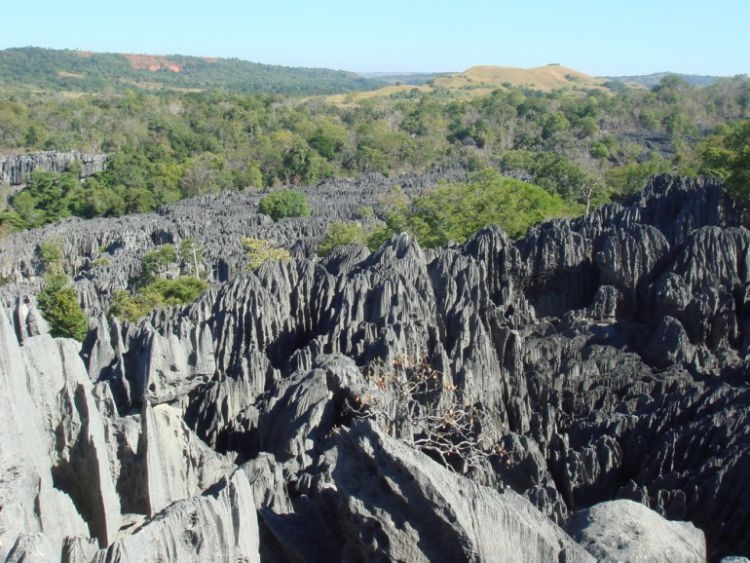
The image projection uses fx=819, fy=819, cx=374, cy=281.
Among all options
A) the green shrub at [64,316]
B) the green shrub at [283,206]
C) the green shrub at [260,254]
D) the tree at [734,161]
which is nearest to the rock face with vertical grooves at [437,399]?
the tree at [734,161]

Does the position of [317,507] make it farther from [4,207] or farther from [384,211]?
[4,207]

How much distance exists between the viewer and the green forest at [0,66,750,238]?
2354 inches

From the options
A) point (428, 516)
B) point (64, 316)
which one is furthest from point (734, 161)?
point (428, 516)

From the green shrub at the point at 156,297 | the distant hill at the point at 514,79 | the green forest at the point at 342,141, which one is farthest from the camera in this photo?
the distant hill at the point at 514,79

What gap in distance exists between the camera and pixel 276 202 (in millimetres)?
55188

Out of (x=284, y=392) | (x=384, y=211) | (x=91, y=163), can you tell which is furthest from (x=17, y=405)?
(x=91, y=163)

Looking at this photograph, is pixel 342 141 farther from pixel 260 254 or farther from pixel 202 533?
pixel 202 533

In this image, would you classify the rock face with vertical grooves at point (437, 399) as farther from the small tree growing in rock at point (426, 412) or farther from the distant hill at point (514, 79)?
the distant hill at point (514, 79)

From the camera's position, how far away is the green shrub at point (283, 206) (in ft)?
180

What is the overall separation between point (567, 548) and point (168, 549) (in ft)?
14.6

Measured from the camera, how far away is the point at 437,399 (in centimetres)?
1698

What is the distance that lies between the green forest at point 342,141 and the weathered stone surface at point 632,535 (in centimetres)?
3633

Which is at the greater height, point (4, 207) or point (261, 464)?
point (261, 464)

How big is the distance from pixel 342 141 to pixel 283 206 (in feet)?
83.3
